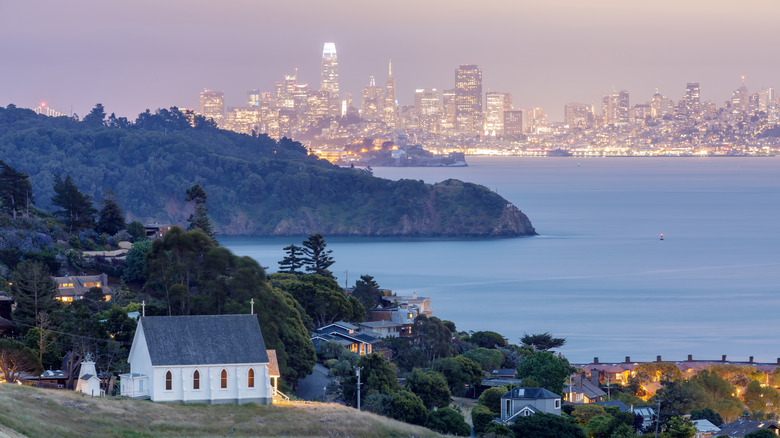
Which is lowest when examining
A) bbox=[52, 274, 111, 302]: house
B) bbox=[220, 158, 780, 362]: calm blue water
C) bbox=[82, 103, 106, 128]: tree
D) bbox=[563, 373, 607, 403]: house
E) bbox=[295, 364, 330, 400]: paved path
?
bbox=[220, 158, 780, 362]: calm blue water

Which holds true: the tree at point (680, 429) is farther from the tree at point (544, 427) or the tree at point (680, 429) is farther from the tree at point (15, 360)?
the tree at point (15, 360)

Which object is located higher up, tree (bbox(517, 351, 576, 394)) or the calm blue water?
tree (bbox(517, 351, 576, 394))

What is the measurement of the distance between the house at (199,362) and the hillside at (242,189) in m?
101

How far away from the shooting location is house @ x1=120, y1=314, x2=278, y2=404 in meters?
26.0

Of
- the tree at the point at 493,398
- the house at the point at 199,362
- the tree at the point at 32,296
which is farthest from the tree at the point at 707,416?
the tree at the point at 32,296

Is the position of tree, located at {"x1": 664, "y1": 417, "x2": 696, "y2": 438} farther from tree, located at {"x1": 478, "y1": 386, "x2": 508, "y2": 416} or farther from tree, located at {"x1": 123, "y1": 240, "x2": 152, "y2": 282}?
tree, located at {"x1": 123, "y1": 240, "x2": 152, "y2": 282}

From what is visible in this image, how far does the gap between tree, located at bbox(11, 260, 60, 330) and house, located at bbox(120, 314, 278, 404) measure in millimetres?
11273

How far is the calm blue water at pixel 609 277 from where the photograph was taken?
200 feet

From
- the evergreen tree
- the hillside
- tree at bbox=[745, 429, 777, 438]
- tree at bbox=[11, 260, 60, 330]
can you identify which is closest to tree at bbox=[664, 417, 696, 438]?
tree at bbox=[745, 429, 777, 438]

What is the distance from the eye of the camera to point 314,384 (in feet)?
120

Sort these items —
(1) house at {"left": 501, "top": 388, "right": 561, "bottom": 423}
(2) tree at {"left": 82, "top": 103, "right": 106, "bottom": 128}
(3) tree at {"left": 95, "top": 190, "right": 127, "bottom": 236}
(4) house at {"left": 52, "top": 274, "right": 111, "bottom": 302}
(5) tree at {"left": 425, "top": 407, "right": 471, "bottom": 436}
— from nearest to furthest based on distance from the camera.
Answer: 1. (5) tree at {"left": 425, "top": 407, "right": 471, "bottom": 436}
2. (1) house at {"left": 501, "top": 388, "right": 561, "bottom": 423}
3. (4) house at {"left": 52, "top": 274, "right": 111, "bottom": 302}
4. (3) tree at {"left": 95, "top": 190, "right": 127, "bottom": 236}
5. (2) tree at {"left": 82, "top": 103, "right": 106, "bottom": 128}

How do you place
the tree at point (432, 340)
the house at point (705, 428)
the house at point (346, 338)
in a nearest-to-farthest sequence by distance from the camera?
1. the house at point (705, 428)
2. the house at point (346, 338)
3. the tree at point (432, 340)

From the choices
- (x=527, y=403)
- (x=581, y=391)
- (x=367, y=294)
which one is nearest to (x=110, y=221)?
(x=367, y=294)

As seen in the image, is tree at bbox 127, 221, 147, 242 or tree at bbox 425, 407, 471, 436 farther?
tree at bbox 127, 221, 147, 242
